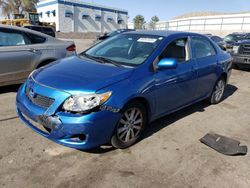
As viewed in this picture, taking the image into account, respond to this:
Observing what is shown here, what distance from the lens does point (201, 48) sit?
5.32 meters

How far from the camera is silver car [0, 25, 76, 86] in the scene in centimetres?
577

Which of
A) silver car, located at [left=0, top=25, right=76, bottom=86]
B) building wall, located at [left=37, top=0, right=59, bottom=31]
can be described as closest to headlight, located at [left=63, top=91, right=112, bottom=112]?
silver car, located at [left=0, top=25, right=76, bottom=86]

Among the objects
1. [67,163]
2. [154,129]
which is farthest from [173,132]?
[67,163]

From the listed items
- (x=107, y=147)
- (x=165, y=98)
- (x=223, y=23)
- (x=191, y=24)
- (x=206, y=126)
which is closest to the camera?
(x=107, y=147)

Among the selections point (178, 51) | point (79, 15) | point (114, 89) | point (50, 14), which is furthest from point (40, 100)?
point (50, 14)

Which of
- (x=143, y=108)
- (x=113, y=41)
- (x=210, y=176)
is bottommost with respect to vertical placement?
(x=210, y=176)

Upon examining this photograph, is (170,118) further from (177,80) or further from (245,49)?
(245,49)

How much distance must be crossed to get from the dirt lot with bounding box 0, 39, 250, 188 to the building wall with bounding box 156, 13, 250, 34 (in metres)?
42.1

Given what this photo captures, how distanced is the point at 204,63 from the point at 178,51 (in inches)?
33.2

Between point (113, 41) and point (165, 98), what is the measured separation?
4.99ft

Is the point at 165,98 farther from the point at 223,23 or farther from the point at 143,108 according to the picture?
the point at 223,23

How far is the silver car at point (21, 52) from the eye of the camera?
18.9 feet

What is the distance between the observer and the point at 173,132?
4.43m

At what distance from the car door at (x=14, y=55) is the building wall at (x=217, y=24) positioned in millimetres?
41516
